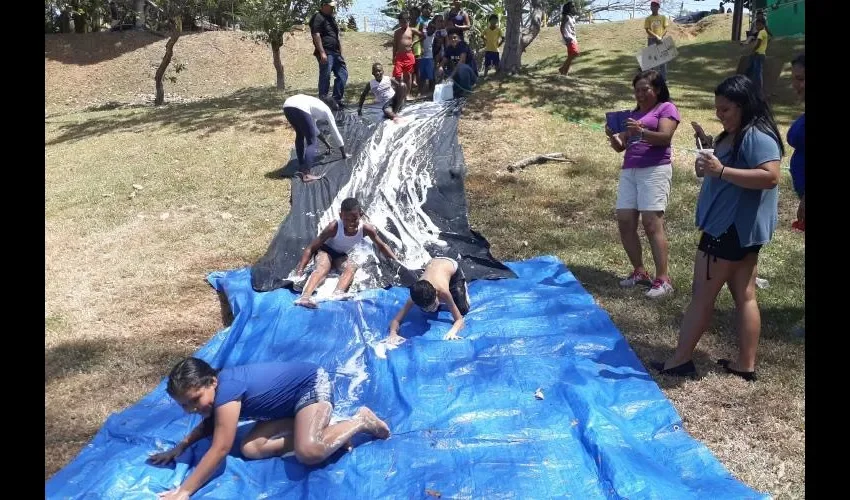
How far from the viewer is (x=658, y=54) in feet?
17.9

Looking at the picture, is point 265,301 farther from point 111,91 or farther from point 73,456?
point 111,91

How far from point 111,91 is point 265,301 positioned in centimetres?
1934

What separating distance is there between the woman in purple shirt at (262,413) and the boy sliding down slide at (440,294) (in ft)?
3.82

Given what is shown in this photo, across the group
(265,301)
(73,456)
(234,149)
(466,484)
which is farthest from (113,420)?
(234,149)

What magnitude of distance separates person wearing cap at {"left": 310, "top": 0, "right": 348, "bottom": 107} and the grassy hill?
104 centimetres

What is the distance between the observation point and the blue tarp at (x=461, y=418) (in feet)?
10.3

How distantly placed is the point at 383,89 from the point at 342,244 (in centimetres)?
457

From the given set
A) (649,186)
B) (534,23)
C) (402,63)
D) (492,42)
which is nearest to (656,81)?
(649,186)

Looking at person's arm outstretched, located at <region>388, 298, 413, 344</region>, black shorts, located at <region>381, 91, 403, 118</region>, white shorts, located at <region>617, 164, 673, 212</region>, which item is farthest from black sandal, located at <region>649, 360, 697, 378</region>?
black shorts, located at <region>381, 91, 403, 118</region>

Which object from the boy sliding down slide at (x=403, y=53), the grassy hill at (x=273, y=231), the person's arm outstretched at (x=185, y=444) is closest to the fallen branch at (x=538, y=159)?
the grassy hill at (x=273, y=231)

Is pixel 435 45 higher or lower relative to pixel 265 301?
higher

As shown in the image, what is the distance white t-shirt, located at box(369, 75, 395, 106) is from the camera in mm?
9695

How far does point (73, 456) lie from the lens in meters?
3.68

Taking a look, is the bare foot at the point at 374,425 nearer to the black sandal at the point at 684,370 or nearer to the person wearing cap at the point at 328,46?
the black sandal at the point at 684,370
